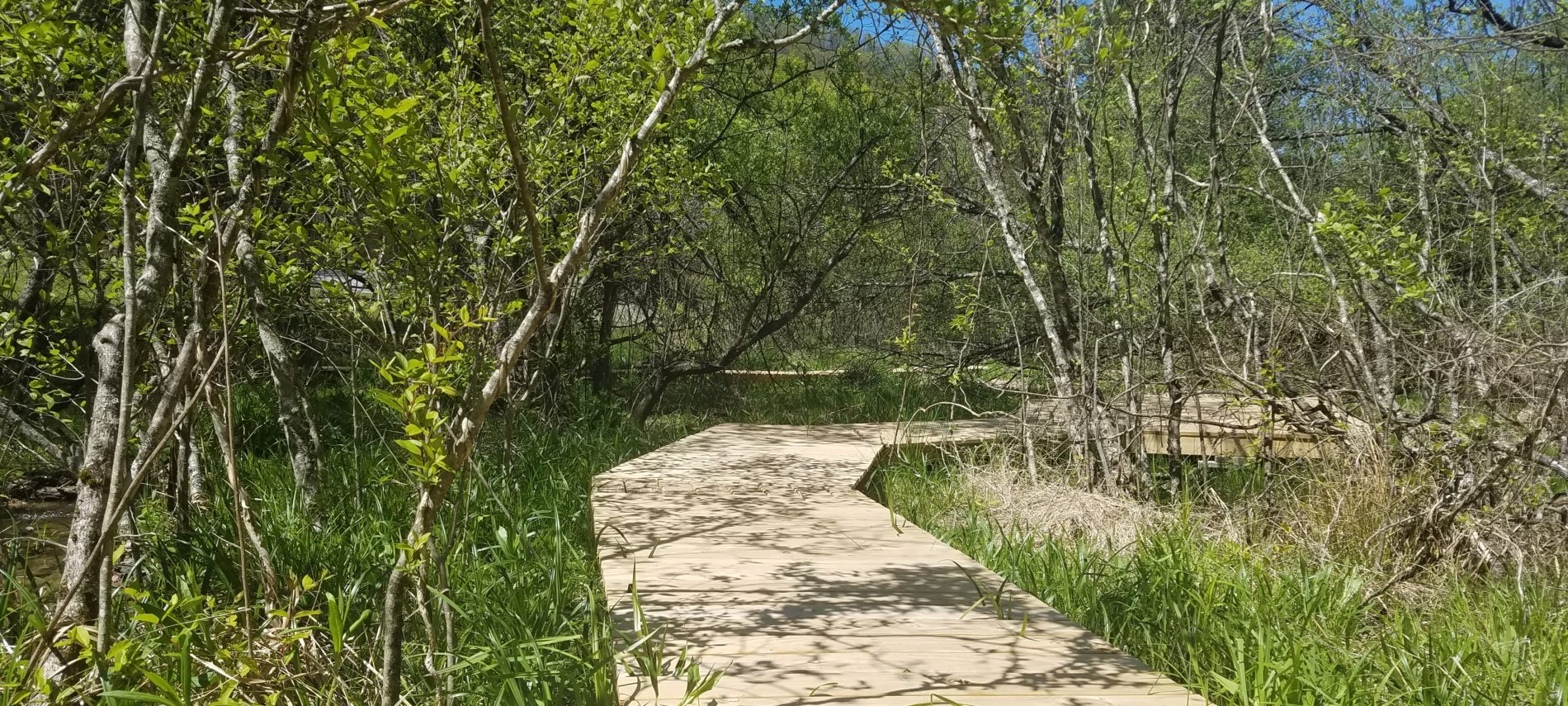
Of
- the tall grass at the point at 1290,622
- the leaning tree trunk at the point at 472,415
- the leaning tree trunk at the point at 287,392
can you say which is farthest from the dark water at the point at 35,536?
the tall grass at the point at 1290,622

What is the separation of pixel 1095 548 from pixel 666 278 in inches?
217

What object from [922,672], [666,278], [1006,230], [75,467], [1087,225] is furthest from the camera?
[666,278]

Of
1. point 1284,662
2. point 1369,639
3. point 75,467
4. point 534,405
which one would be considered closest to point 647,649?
point 1284,662

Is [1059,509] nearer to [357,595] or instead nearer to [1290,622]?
[1290,622]

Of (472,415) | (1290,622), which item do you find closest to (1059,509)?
(1290,622)

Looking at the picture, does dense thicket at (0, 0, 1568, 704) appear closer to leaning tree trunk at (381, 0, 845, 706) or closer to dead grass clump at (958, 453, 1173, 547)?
leaning tree trunk at (381, 0, 845, 706)

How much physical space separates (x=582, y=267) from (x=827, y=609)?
2.75 m

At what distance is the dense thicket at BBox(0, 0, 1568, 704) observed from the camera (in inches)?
115

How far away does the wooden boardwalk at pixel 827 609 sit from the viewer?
2.71m

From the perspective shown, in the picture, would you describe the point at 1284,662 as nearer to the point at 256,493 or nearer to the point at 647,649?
the point at 647,649

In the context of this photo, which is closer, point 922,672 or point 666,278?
point 922,672

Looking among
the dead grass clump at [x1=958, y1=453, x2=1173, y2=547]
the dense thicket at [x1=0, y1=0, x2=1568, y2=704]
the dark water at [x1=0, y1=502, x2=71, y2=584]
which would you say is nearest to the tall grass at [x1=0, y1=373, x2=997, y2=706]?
the dense thicket at [x1=0, y1=0, x2=1568, y2=704]

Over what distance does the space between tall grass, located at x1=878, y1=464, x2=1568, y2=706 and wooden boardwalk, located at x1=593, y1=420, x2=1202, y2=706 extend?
39 cm

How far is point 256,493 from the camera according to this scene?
5980 millimetres
